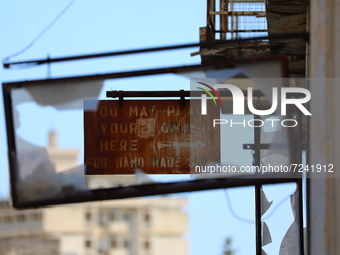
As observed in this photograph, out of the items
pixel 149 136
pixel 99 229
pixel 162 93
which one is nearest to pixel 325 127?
pixel 149 136

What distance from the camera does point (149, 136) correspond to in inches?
273

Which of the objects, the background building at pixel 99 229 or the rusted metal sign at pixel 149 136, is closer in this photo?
the rusted metal sign at pixel 149 136

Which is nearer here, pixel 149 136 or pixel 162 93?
pixel 149 136

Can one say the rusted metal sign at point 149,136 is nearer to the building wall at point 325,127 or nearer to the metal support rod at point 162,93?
the metal support rod at point 162,93

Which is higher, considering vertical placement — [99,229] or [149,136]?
[149,136]

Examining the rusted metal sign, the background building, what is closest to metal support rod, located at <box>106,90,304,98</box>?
the rusted metal sign

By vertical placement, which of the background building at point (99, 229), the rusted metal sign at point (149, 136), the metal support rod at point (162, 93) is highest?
the metal support rod at point (162, 93)

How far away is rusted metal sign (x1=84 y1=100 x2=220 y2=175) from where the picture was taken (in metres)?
6.80

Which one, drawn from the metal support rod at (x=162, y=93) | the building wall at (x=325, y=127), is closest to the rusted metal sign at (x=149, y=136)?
the metal support rod at (x=162, y=93)

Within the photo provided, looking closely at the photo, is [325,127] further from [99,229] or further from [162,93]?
[99,229]

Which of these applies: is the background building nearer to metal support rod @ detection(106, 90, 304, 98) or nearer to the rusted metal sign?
metal support rod @ detection(106, 90, 304, 98)

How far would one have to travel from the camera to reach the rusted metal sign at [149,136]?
6.80 metres

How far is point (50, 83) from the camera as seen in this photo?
6422mm

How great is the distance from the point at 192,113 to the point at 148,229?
131 meters
